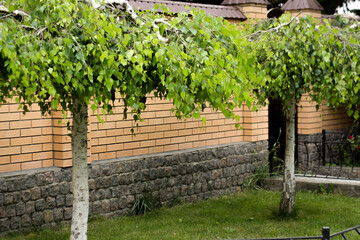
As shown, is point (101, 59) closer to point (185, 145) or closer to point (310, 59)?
point (310, 59)

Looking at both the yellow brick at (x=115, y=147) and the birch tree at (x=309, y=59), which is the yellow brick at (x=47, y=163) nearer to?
the yellow brick at (x=115, y=147)

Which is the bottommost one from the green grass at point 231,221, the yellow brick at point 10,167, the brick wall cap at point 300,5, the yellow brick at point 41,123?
the green grass at point 231,221


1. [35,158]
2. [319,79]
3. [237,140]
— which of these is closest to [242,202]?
[237,140]

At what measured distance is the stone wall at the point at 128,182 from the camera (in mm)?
7922

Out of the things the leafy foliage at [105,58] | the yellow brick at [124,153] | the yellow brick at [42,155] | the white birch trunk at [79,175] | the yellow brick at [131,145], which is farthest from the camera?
→ the yellow brick at [131,145]

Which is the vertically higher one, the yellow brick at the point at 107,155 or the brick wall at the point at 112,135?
the brick wall at the point at 112,135

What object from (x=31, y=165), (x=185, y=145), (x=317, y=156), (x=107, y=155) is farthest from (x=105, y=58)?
(x=317, y=156)

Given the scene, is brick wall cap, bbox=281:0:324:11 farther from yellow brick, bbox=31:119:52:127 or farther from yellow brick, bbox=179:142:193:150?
yellow brick, bbox=31:119:52:127

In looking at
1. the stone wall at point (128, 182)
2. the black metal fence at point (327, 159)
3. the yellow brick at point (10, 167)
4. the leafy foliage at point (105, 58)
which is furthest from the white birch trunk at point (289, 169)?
the yellow brick at point (10, 167)

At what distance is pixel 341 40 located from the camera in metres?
8.21

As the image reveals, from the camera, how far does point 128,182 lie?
933cm

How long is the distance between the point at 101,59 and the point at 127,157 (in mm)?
4901

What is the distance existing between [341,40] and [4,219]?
16.4 feet

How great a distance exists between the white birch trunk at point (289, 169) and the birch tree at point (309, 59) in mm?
741
